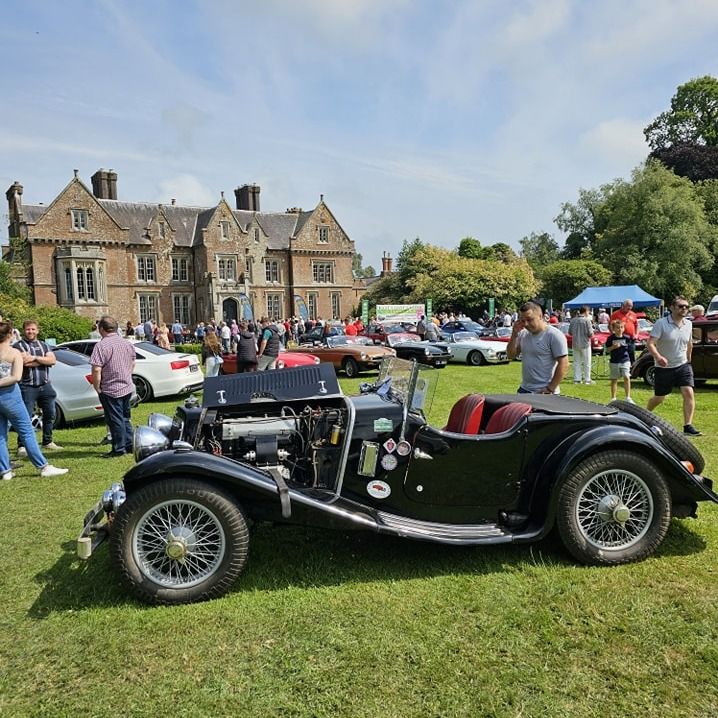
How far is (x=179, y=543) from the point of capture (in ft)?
11.8

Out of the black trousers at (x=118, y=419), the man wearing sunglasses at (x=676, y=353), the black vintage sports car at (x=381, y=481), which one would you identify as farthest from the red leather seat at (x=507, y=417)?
the black trousers at (x=118, y=419)

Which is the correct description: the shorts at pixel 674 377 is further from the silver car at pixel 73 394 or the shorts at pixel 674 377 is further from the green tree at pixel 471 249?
the green tree at pixel 471 249

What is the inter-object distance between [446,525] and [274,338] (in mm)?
9738

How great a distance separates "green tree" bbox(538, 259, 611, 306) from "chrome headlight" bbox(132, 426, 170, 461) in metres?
42.4

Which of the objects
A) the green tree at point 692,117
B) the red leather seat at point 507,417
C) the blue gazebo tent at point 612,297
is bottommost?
the red leather seat at point 507,417

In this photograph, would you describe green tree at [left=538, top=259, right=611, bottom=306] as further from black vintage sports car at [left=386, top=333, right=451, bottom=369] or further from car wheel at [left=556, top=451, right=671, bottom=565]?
car wheel at [left=556, top=451, right=671, bottom=565]

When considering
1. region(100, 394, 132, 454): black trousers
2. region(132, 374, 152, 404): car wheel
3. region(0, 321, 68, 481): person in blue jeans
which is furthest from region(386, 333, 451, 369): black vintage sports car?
region(0, 321, 68, 481): person in blue jeans

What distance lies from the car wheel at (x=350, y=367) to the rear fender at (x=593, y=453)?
42.0ft

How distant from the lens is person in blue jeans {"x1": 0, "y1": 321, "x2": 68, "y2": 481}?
6.43 meters

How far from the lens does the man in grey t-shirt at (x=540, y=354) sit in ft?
18.9

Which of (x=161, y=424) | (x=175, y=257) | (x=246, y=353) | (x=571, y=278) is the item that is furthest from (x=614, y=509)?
(x=175, y=257)

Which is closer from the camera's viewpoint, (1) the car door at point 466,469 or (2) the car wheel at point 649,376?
(1) the car door at point 466,469

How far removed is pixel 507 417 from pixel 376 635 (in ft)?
5.77

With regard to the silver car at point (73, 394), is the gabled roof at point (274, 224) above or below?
above
